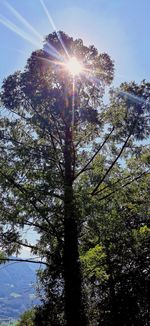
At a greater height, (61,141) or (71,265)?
(61,141)

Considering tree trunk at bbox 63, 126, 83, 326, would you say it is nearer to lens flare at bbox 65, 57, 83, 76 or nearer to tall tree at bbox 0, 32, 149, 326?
tall tree at bbox 0, 32, 149, 326

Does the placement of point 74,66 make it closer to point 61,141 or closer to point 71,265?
point 61,141

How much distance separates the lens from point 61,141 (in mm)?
15109

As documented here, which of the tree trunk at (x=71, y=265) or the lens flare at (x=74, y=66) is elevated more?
the lens flare at (x=74, y=66)

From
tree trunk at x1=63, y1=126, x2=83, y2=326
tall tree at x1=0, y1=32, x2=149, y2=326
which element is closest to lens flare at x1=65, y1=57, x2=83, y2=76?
tall tree at x1=0, y1=32, x2=149, y2=326

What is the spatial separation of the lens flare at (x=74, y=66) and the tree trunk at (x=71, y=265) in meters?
4.21

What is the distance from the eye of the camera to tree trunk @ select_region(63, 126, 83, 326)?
12234 mm

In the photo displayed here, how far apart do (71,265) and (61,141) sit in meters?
4.73

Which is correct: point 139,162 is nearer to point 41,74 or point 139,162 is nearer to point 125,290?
point 41,74

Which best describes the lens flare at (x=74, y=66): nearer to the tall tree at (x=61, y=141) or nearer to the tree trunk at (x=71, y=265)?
the tall tree at (x=61, y=141)

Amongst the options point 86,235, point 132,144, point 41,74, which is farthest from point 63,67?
point 86,235

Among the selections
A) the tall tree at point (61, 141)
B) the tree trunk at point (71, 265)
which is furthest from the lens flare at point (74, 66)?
the tree trunk at point (71, 265)

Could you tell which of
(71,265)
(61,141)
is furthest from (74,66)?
(71,265)

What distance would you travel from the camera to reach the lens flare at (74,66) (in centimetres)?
1491
